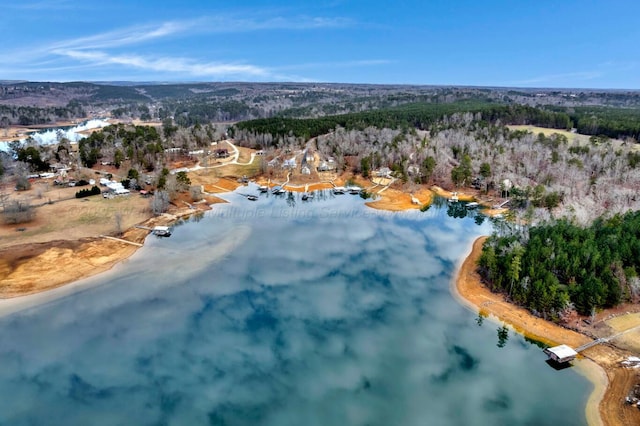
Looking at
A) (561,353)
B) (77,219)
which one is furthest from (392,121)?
(561,353)

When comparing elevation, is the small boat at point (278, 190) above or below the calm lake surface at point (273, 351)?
above

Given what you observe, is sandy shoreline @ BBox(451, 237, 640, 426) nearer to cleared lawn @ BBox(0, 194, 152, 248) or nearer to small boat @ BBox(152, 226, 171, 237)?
small boat @ BBox(152, 226, 171, 237)

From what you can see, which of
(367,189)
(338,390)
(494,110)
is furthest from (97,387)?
(494,110)

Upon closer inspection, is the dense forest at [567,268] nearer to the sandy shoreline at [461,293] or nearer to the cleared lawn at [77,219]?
the sandy shoreline at [461,293]

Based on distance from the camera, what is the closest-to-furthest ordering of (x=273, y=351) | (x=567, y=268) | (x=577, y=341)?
(x=273, y=351) → (x=577, y=341) → (x=567, y=268)

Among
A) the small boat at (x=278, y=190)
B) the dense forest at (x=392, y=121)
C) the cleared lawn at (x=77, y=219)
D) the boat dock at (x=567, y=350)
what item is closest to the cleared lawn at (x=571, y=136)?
the dense forest at (x=392, y=121)

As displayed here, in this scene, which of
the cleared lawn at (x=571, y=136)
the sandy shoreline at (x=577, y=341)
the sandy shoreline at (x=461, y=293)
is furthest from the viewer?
Answer: the cleared lawn at (x=571, y=136)

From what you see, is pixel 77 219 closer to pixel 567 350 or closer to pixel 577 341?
pixel 567 350
